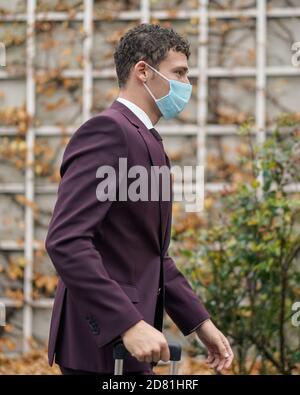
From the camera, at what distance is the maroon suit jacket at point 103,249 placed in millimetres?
1873

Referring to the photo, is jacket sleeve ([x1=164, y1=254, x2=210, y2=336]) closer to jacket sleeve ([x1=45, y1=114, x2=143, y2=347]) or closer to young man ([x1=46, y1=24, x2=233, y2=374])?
young man ([x1=46, y1=24, x2=233, y2=374])

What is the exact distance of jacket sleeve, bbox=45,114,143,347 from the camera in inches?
73.4

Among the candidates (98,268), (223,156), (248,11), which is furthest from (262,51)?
(98,268)

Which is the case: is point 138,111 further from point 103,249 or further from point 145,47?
point 103,249

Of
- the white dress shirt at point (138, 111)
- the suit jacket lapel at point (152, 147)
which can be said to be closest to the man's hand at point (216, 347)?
the suit jacket lapel at point (152, 147)

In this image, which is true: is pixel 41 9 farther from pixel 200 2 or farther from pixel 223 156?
pixel 223 156

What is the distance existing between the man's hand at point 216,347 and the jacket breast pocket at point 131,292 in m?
0.35

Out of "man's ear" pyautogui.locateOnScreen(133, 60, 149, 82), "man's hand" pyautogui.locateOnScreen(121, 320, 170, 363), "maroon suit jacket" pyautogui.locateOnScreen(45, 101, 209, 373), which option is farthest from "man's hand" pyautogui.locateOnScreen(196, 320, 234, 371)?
"man's ear" pyautogui.locateOnScreen(133, 60, 149, 82)

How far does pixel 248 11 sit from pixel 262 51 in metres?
0.28

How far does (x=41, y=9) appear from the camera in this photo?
572 centimetres

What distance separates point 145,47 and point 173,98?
156mm

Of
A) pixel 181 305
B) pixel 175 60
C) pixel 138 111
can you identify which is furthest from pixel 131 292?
pixel 175 60

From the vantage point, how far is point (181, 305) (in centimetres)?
233

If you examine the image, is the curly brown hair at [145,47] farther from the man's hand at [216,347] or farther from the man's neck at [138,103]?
the man's hand at [216,347]
